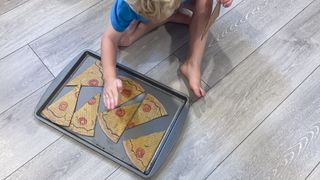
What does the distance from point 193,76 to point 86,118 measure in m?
0.29

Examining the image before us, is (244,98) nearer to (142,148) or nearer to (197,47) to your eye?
(197,47)

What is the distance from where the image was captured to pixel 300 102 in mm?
949

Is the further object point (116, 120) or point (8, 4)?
point (8, 4)

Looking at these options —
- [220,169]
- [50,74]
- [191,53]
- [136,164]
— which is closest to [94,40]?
[50,74]

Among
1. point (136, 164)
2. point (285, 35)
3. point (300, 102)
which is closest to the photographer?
point (136, 164)

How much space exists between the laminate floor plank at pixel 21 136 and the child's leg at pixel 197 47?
361 mm

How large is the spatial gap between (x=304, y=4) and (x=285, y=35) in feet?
0.48

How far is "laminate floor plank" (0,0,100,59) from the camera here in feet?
3.35

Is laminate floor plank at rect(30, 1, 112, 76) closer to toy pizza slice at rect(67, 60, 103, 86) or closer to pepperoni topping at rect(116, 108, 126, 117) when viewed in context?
toy pizza slice at rect(67, 60, 103, 86)

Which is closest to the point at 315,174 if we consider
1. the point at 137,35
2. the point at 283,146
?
the point at 283,146

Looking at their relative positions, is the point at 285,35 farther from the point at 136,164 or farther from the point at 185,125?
the point at 136,164

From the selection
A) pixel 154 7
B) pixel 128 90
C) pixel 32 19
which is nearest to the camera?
pixel 154 7

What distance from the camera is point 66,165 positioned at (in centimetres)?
85

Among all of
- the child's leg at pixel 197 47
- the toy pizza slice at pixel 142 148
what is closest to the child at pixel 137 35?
the child's leg at pixel 197 47
